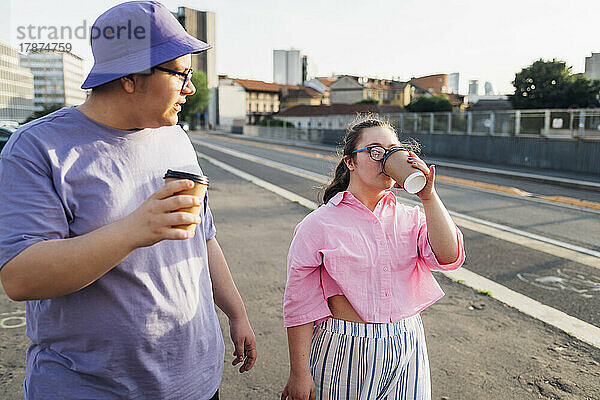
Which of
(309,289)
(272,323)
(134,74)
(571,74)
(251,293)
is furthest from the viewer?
(571,74)

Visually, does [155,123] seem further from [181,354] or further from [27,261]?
[181,354]

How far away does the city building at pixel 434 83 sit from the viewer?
12094 centimetres

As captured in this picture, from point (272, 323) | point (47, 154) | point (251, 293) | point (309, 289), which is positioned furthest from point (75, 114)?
point (251, 293)

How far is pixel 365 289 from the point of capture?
83.3 inches

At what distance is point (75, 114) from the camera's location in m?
1.66

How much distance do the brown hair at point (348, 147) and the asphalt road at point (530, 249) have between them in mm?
248

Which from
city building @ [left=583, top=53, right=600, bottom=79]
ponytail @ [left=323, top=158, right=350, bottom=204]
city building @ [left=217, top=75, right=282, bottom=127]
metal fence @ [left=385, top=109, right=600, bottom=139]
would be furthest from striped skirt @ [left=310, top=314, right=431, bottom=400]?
city building @ [left=217, top=75, right=282, bottom=127]

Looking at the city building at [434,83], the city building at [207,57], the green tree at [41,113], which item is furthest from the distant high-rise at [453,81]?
the green tree at [41,113]

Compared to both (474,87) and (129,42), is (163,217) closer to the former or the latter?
(129,42)

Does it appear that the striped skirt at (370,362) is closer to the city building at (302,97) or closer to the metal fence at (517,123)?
the metal fence at (517,123)

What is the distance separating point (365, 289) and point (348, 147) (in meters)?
0.66

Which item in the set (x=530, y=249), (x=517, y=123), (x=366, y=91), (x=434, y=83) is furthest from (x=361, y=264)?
(x=434, y=83)

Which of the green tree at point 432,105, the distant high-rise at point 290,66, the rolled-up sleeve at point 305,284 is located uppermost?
the distant high-rise at point 290,66

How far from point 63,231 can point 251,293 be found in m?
3.74
